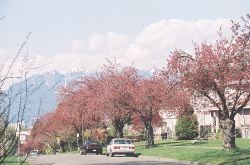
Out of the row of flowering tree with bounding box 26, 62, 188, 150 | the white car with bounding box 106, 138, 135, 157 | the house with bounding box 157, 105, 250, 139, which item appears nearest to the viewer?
the white car with bounding box 106, 138, 135, 157

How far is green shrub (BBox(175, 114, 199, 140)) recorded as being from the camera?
208 ft

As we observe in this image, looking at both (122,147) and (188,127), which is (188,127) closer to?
(188,127)

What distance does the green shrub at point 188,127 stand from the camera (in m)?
63.4

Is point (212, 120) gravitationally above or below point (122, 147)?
above

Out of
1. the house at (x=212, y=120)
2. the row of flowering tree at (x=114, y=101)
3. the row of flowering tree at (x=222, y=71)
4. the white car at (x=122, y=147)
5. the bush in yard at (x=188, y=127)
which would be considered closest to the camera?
the row of flowering tree at (x=222, y=71)

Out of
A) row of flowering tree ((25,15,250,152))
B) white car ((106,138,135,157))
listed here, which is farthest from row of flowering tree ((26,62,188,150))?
white car ((106,138,135,157))

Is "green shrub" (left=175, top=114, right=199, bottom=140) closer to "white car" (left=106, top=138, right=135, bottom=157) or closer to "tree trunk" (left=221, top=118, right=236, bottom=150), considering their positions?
"white car" (left=106, top=138, right=135, bottom=157)

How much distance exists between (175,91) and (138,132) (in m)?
57.1

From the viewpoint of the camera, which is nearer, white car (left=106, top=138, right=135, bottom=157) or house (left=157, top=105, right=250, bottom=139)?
white car (left=106, top=138, right=135, bottom=157)

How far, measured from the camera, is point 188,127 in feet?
209

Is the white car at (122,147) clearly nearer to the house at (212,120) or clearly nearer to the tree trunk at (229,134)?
the house at (212,120)

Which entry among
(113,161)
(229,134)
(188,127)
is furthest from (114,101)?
(229,134)

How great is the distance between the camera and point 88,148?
54.5m

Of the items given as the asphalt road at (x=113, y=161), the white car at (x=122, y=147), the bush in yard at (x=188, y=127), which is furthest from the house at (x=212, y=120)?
the asphalt road at (x=113, y=161)
